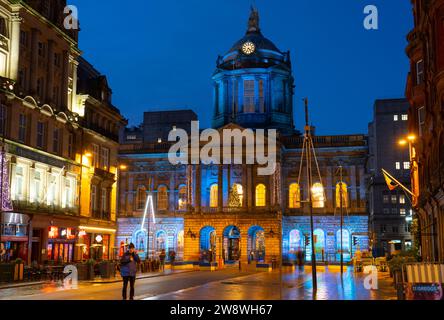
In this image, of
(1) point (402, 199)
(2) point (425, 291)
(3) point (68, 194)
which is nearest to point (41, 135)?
(3) point (68, 194)

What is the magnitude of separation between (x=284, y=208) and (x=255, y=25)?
1340 inches

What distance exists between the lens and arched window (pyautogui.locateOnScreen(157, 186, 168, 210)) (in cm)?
8412

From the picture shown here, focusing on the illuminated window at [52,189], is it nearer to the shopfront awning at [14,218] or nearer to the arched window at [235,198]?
the shopfront awning at [14,218]

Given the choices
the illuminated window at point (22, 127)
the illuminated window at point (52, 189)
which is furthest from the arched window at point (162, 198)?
the illuminated window at point (22, 127)

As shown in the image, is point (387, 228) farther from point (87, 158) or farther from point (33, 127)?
point (33, 127)

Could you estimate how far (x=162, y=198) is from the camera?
84.4 m

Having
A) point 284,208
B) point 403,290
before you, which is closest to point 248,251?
point 284,208

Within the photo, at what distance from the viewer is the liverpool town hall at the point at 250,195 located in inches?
3024

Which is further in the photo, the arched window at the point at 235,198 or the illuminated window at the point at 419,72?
the arched window at the point at 235,198

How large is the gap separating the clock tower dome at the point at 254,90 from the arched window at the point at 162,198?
509 inches

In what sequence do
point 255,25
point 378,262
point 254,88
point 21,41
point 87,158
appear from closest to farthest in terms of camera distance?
point 21,41, point 378,262, point 87,158, point 254,88, point 255,25

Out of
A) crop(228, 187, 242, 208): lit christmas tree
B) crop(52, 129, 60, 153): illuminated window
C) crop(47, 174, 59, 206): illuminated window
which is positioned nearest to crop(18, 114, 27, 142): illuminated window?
crop(52, 129, 60, 153): illuminated window

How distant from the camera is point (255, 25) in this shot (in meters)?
99.7

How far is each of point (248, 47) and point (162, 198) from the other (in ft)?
84.7
